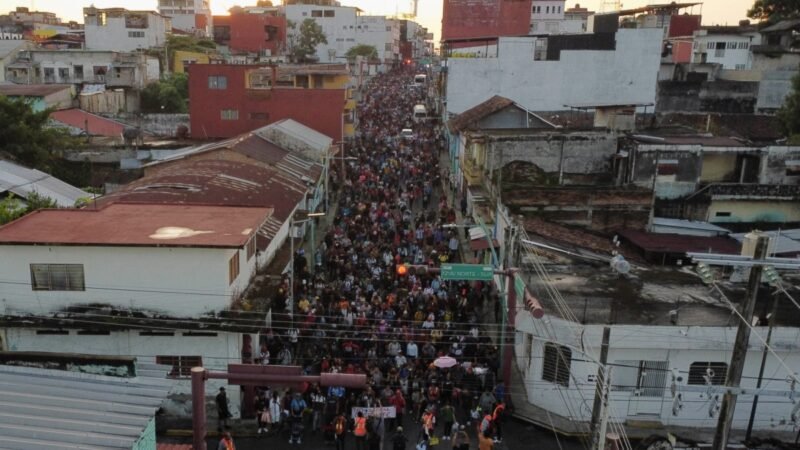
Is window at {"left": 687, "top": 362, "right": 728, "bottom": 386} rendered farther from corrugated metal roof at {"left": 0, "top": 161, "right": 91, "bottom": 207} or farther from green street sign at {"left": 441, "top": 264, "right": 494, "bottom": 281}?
corrugated metal roof at {"left": 0, "top": 161, "right": 91, "bottom": 207}

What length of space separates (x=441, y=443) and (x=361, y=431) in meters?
2.15

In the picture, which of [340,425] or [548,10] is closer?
[340,425]

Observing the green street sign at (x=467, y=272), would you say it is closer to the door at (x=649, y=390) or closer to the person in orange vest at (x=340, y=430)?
the person in orange vest at (x=340, y=430)

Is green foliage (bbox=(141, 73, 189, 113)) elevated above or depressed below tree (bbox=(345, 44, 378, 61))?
below

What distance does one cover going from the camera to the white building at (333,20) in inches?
4427

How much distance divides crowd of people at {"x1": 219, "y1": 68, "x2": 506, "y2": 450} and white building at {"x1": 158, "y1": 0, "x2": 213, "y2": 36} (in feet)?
285

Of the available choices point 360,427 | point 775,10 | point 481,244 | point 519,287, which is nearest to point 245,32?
point 775,10

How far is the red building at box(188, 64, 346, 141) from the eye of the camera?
41.0 meters

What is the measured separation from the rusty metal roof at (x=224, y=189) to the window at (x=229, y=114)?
41.3ft

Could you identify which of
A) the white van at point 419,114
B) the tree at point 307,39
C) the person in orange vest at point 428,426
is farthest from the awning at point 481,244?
the tree at point 307,39

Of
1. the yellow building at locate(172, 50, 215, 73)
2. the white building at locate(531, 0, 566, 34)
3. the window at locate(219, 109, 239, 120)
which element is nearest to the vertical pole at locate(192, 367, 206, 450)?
the window at locate(219, 109, 239, 120)

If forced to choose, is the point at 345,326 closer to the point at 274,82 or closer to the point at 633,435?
the point at 633,435

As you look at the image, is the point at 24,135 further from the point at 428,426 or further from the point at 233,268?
the point at 428,426

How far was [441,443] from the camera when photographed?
15.9 meters
